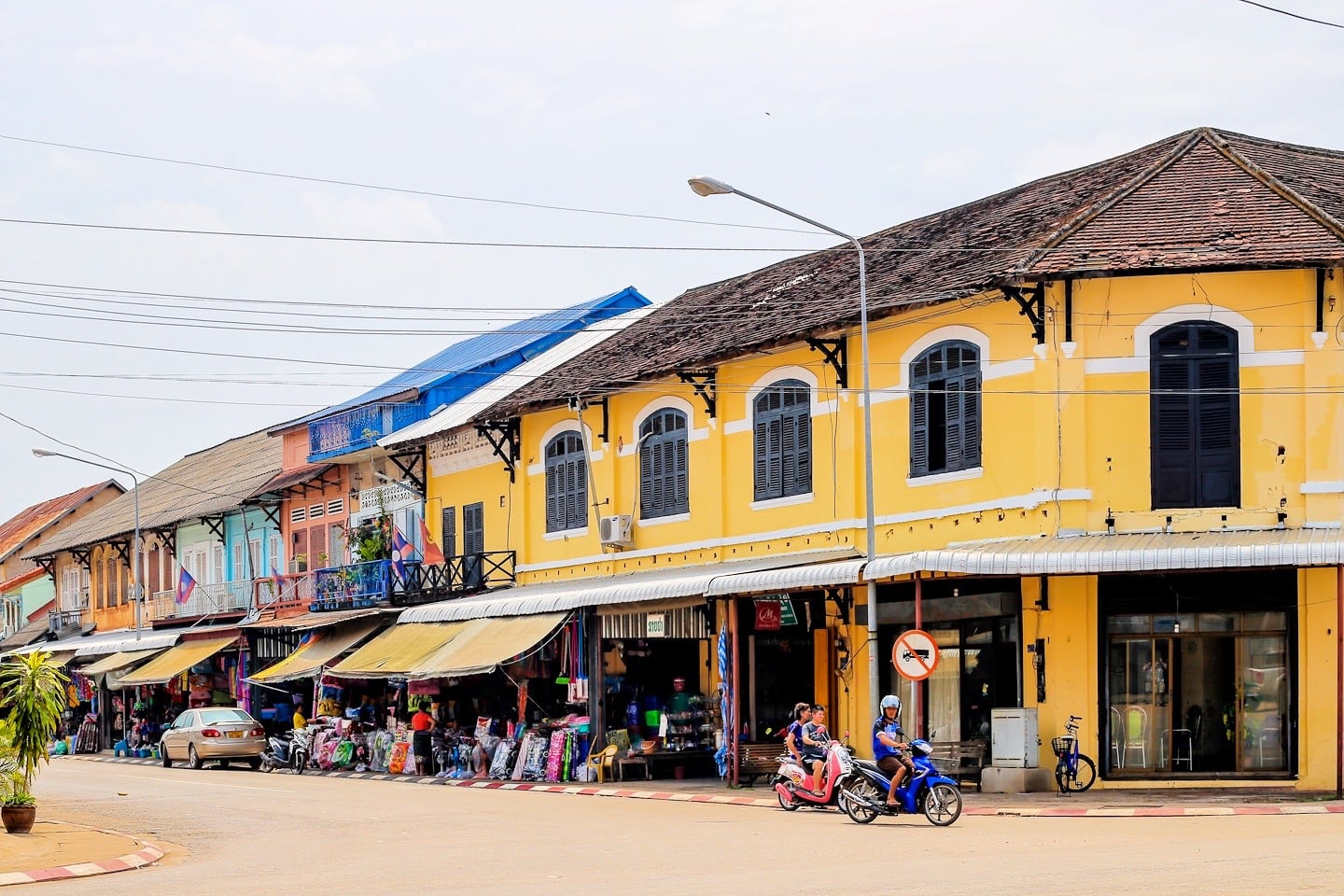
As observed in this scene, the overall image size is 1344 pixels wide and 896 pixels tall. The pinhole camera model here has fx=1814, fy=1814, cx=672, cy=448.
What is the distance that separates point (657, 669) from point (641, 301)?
46.9ft

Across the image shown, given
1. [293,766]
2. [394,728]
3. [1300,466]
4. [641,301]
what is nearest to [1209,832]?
[1300,466]

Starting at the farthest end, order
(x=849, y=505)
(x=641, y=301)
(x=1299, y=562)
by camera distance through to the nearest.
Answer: (x=641, y=301)
(x=849, y=505)
(x=1299, y=562)

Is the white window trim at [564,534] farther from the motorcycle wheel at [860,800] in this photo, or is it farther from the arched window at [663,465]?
the motorcycle wheel at [860,800]

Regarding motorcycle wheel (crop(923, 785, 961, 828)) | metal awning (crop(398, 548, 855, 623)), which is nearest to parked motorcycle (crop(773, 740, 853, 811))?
motorcycle wheel (crop(923, 785, 961, 828))

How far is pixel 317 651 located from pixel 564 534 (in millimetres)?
6852

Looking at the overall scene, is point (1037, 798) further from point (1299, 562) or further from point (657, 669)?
point (657, 669)

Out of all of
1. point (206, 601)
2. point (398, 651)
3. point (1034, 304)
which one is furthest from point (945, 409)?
point (206, 601)

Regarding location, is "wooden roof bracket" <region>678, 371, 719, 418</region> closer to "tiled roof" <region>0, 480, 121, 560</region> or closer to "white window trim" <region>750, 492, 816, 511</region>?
"white window trim" <region>750, 492, 816, 511</region>

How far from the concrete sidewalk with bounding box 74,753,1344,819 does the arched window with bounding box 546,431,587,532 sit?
7135 mm

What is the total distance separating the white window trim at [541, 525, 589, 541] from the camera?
3503 centimetres

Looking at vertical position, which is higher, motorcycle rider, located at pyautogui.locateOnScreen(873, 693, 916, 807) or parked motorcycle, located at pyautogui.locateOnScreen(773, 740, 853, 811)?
motorcycle rider, located at pyautogui.locateOnScreen(873, 693, 916, 807)

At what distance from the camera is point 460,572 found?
126 ft

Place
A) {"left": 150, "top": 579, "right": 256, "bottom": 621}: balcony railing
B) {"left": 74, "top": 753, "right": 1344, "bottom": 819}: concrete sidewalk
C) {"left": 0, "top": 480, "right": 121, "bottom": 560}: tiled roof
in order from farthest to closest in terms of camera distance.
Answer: {"left": 0, "top": 480, "right": 121, "bottom": 560}: tiled roof
{"left": 150, "top": 579, "right": 256, "bottom": 621}: balcony railing
{"left": 74, "top": 753, "right": 1344, "bottom": 819}: concrete sidewalk

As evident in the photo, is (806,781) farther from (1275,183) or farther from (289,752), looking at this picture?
(289,752)
